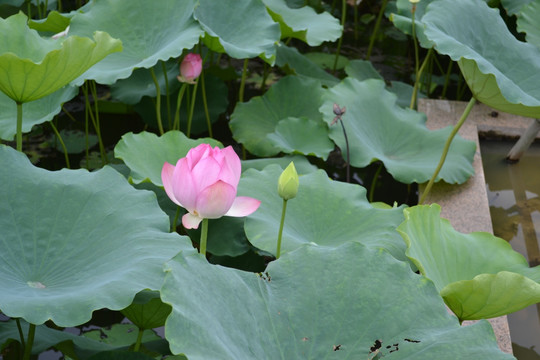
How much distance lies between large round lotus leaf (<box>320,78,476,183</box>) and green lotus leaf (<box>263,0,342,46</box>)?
0.19 metres

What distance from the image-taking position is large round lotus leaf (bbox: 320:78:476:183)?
6.99 feet

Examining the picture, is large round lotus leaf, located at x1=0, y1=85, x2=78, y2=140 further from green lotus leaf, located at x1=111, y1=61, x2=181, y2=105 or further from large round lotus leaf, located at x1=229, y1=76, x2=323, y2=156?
large round lotus leaf, located at x1=229, y1=76, x2=323, y2=156

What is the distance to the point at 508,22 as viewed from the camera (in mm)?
3240

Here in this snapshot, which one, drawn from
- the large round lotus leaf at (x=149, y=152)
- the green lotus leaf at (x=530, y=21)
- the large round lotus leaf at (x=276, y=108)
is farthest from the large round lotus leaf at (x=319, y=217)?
the green lotus leaf at (x=530, y=21)

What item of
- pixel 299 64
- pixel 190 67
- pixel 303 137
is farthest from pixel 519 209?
pixel 190 67

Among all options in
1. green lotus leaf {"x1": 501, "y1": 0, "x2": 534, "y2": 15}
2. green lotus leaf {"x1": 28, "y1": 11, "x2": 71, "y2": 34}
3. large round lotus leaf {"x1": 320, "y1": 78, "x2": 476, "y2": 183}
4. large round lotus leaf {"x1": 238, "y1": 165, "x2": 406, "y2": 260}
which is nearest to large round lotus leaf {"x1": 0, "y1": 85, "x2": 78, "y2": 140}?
green lotus leaf {"x1": 28, "y1": 11, "x2": 71, "y2": 34}

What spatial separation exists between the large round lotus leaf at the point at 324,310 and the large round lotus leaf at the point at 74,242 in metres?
0.17

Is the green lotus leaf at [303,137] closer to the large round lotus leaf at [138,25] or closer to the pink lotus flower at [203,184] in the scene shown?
the large round lotus leaf at [138,25]

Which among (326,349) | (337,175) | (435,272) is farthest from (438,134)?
(326,349)

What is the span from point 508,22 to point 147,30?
2.01 meters

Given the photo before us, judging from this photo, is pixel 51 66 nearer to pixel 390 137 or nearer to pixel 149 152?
pixel 149 152

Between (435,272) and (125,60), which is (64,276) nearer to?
(435,272)

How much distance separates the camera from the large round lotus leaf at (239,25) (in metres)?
2.07

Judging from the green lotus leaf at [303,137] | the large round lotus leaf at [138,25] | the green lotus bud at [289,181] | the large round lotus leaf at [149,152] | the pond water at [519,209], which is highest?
the green lotus bud at [289,181]
